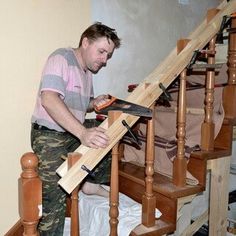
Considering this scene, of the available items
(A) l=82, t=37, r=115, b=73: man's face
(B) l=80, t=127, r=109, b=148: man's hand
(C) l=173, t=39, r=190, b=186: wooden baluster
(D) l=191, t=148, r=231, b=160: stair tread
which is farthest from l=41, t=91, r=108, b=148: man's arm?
(D) l=191, t=148, r=231, b=160: stair tread

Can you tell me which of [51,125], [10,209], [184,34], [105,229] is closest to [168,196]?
[105,229]

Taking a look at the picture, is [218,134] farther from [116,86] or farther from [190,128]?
[116,86]

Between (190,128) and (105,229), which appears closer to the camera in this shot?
(105,229)

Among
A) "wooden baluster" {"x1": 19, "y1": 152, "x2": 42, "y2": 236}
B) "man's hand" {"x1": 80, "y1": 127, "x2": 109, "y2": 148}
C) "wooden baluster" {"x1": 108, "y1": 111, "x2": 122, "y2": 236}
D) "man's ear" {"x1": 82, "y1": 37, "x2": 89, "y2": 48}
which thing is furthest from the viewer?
"man's ear" {"x1": 82, "y1": 37, "x2": 89, "y2": 48}

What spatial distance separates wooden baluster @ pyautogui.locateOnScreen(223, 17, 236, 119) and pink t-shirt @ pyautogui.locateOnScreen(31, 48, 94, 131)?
813 millimetres

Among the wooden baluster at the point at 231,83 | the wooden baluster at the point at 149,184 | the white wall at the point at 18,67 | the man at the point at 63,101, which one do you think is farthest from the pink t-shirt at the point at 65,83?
the wooden baluster at the point at 231,83

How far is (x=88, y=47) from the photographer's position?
5.27ft

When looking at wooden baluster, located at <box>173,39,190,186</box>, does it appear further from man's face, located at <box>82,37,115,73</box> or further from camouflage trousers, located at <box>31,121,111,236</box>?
camouflage trousers, located at <box>31,121,111,236</box>

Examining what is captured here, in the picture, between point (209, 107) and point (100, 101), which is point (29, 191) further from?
point (209, 107)

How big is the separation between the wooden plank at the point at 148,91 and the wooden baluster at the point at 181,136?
0.21 feet

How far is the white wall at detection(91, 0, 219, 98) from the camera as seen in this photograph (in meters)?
2.15

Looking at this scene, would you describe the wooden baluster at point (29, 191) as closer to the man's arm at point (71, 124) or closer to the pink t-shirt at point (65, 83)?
the man's arm at point (71, 124)

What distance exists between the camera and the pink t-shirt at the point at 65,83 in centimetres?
140

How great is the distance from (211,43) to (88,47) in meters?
0.67
